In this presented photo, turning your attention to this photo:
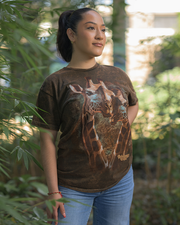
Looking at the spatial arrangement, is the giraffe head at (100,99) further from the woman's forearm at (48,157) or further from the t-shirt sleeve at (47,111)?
the woman's forearm at (48,157)

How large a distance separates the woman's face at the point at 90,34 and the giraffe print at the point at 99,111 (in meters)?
0.14

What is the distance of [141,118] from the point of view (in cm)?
232

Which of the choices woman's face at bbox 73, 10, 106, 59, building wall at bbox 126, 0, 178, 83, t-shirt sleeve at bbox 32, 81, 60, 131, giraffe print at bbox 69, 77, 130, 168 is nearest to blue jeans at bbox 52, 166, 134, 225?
giraffe print at bbox 69, 77, 130, 168

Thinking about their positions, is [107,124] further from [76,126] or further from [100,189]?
[100,189]

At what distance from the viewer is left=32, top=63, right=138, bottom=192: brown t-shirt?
3.58 feet

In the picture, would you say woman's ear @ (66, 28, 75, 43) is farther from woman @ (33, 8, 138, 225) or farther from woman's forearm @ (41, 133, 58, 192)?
woman's forearm @ (41, 133, 58, 192)

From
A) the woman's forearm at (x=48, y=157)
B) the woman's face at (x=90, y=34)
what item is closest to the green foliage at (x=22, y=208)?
the woman's forearm at (x=48, y=157)

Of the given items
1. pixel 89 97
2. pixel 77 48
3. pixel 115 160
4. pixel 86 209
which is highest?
pixel 77 48

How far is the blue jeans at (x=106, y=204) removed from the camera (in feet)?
3.59

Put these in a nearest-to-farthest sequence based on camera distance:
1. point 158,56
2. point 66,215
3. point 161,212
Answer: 1. point 66,215
2. point 161,212
3. point 158,56

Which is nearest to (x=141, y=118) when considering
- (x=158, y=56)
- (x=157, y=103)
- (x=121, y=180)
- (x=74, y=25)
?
(x=157, y=103)

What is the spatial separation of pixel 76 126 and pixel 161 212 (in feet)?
4.83

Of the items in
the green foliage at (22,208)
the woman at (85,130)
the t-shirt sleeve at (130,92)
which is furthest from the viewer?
the t-shirt sleeve at (130,92)

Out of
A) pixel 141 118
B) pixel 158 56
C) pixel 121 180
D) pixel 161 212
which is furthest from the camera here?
pixel 158 56
